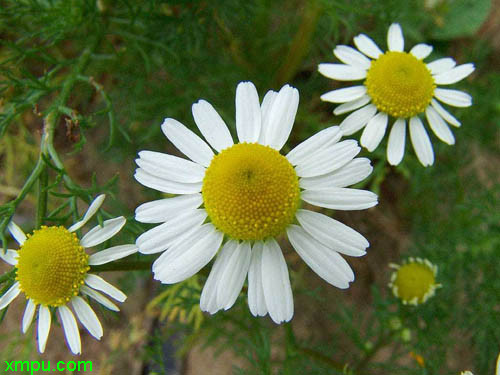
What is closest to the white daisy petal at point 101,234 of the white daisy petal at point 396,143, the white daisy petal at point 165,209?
the white daisy petal at point 165,209

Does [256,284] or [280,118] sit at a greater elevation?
[280,118]

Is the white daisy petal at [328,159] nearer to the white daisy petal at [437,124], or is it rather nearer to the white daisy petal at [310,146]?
the white daisy petal at [310,146]

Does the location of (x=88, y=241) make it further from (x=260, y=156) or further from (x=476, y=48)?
(x=476, y=48)

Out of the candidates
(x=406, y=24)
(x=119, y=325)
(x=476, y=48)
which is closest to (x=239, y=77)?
(x=406, y=24)

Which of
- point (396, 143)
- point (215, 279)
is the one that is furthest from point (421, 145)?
point (215, 279)

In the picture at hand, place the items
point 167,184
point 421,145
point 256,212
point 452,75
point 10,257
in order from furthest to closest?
point 452,75, point 421,145, point 10,257, point 167,184, point 256,212

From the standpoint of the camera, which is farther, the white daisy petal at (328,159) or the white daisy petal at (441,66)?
the white daisy petal at (441,66)

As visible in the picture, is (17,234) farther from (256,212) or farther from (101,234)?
(256,212)
